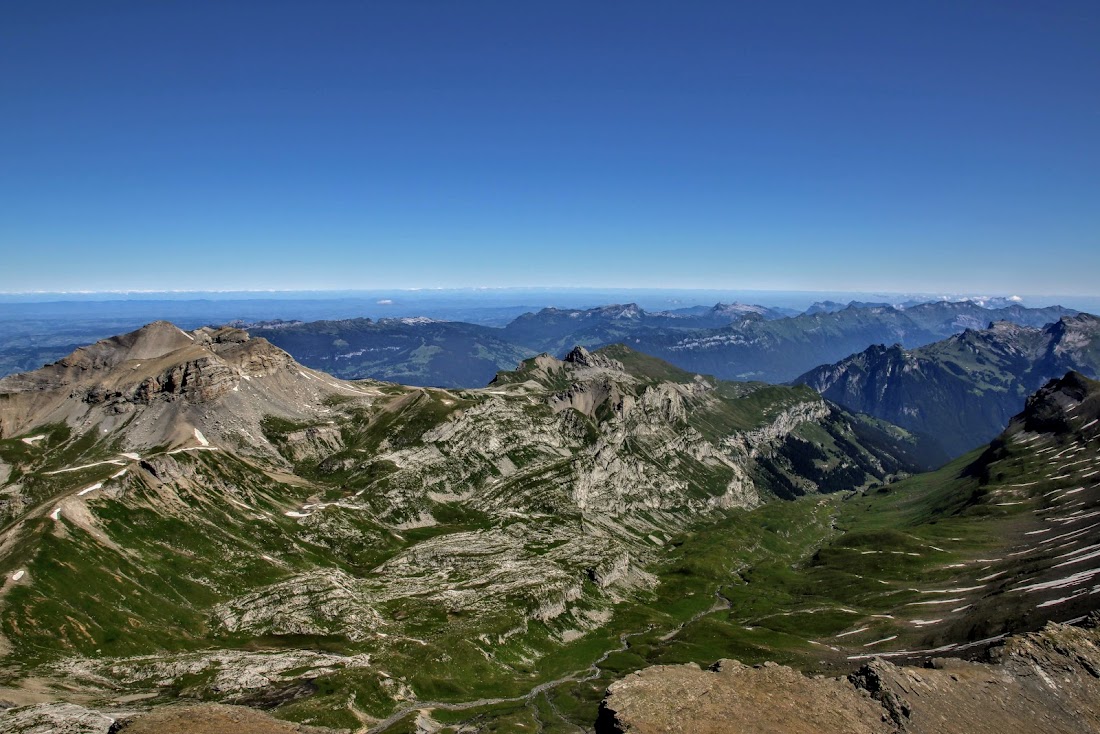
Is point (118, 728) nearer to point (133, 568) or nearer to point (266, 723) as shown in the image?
point (266, 723)

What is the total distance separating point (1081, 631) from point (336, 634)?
187 meters

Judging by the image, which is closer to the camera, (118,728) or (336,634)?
(118,728)

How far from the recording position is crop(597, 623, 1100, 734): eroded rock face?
88688 mm

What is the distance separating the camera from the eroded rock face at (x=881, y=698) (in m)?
88.7

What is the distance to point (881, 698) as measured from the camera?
96.1 m

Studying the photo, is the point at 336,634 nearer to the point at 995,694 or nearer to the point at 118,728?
the point at 118,728

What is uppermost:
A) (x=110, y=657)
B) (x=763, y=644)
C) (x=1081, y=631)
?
(x=1081, y=631)

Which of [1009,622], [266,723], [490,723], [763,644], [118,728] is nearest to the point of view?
[118,728]

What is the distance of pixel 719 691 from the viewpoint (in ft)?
316

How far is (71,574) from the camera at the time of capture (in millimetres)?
172125

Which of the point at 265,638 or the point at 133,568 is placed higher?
the point at 133,568

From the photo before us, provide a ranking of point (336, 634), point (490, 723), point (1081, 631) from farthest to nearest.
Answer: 1. point (336, 634)
2. point (490, 723)
3. point (1081, 631)

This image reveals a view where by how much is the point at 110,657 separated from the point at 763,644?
188 m

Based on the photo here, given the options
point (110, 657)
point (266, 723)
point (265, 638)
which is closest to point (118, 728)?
point (266, 723)
